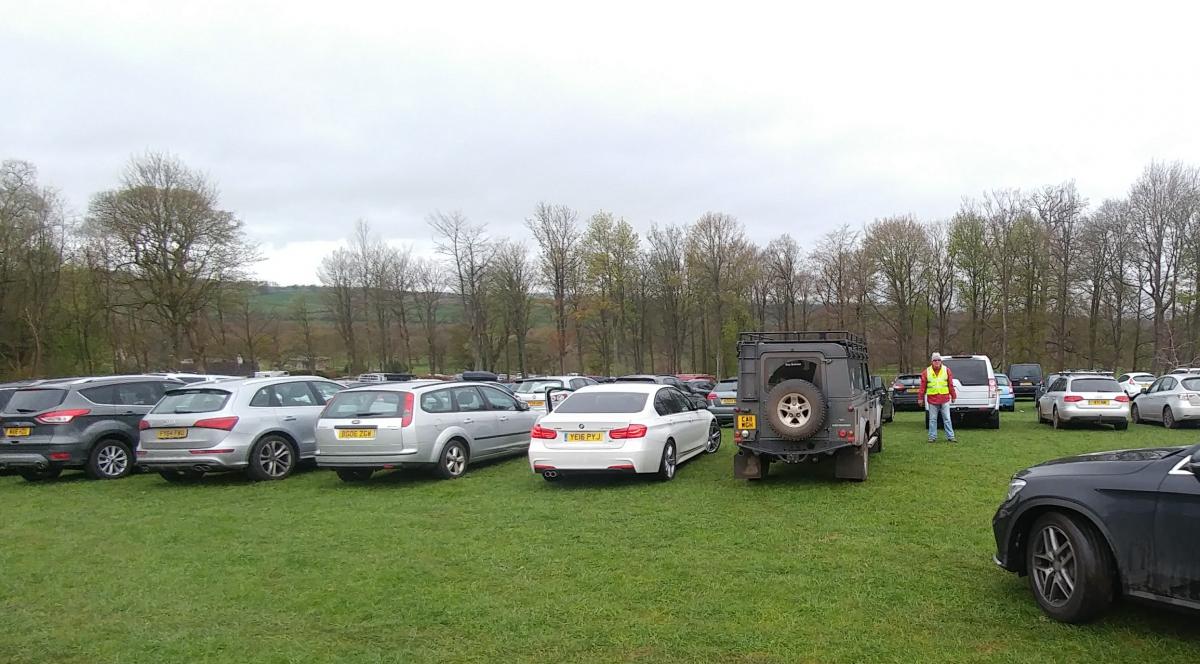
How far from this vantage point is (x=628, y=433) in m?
9.68

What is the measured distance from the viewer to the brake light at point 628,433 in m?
9.66

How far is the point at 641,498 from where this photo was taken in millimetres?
8977

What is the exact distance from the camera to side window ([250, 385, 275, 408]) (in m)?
11.2

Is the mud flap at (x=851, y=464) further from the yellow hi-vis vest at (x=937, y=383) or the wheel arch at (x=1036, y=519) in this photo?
the yellow hi-vis vest at (x=937, y=383)

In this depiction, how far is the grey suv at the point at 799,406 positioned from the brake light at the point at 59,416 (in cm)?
1011

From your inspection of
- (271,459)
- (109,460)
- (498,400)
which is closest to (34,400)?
(109,460)

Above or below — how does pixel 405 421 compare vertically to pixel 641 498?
above

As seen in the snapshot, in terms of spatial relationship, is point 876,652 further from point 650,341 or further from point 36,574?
point 650,341

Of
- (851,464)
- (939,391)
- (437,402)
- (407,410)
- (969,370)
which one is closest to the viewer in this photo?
(851,464)

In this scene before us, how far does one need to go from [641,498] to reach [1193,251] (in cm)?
4343

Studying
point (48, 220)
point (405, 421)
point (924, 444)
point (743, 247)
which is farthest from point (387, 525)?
point (743, 247)

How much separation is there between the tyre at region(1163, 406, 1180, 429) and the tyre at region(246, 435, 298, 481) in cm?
1912

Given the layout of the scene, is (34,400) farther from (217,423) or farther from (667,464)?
(667,464)

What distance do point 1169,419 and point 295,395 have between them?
63.4ft
